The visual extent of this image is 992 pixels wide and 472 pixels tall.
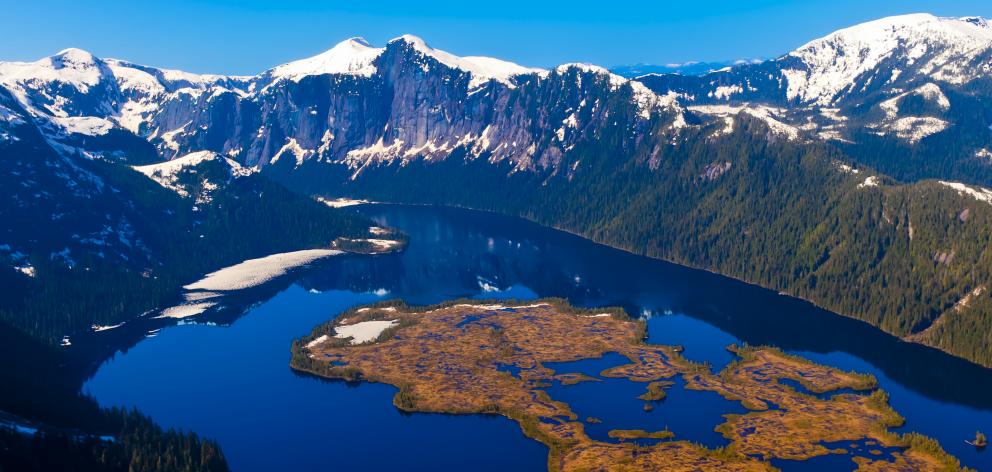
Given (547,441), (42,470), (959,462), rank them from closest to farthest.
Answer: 1. (42,470)
2. (959,462)
3. (547,441)

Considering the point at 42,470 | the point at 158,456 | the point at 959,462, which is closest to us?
the point at 42,470

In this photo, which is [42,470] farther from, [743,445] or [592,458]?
[743,445]

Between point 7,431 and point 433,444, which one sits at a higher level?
point 7,431

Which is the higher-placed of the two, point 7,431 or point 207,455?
point 7,431

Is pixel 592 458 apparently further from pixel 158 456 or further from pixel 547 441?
pixel 158 456

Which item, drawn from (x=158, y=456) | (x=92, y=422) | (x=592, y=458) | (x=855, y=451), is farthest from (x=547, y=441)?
(x=92, y=422)

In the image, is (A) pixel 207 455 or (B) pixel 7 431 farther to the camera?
(A) pixel 207 455

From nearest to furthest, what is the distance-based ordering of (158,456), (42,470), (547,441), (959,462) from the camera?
(42,470) < (158,456) < (959,462) < (547,441)

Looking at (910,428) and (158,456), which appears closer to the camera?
(158,456)

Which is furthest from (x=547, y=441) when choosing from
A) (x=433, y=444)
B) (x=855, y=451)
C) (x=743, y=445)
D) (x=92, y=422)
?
(x=92, y=422)
